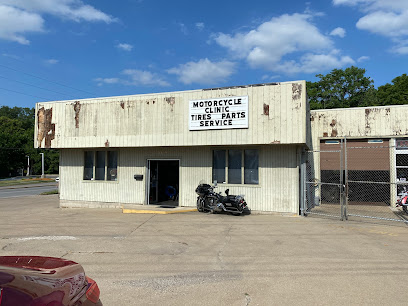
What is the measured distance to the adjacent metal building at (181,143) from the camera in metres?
11.3

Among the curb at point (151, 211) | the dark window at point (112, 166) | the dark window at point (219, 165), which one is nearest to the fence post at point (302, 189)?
the dark window at point (219, 165)

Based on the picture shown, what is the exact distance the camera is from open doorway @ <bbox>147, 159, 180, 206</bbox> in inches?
551

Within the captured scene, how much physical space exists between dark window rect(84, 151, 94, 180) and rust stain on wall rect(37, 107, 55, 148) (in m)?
1.84

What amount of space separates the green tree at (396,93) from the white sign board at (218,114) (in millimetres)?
32783

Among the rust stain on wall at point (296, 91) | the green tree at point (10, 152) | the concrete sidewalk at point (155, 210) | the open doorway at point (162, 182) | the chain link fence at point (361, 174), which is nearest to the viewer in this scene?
the rust stain on wall at point (296, 91)

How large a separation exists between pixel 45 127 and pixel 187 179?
7636 mm

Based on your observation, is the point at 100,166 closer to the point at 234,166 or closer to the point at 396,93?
the point at 234,166

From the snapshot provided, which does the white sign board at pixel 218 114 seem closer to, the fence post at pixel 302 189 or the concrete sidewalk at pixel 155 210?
the fence post at pixel 302 189

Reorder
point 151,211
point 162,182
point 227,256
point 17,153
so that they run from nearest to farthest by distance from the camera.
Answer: point 227,256
point 151,211
point 162,182
point 17,153

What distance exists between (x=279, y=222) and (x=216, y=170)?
3574 mm

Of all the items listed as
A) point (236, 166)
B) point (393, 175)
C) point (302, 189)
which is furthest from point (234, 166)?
point (393, 175)

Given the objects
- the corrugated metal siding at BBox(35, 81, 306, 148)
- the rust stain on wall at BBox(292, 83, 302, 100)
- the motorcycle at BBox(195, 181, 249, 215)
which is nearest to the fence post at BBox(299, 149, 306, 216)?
the corrugated metal siding at BBox(35, 81, 306, 148)

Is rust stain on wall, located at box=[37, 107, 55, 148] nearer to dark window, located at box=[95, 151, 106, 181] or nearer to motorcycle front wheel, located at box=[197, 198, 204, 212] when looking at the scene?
dark window, located at box=[95, 151, 106, 181]

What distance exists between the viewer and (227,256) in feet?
21.7
